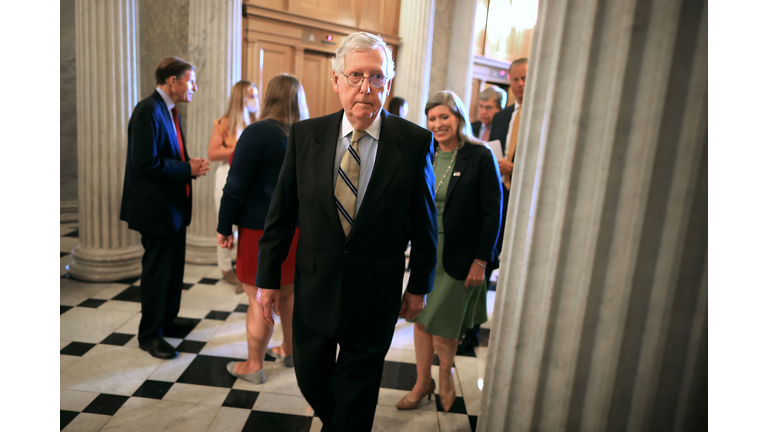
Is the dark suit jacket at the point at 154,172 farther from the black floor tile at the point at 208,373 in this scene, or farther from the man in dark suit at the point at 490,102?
the man in dark suit at the point at 490,102

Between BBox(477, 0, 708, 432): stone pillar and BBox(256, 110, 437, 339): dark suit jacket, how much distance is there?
0.38m

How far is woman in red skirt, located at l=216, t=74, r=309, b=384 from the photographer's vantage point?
2221 millimetres

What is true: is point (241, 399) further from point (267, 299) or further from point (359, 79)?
point (359, 79)

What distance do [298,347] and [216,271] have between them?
119 inches

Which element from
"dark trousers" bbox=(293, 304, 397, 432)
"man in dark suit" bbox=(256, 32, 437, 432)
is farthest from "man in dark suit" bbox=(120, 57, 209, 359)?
"dark trousers" bbox=(293, 304, 397, 432)

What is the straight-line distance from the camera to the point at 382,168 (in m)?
1.40

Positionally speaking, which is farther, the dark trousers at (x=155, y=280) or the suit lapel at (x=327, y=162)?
the dark trousers at (x=155, y=280)

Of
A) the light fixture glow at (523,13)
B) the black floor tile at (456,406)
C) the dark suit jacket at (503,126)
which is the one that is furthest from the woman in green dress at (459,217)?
the light fixture glow at (523,13)

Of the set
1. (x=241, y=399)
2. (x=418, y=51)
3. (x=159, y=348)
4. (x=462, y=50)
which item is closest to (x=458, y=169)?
(x=241, y=399)

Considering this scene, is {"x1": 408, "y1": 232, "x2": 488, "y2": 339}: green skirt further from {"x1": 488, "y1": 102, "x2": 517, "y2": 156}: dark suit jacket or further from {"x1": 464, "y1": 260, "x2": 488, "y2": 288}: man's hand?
{"x1": 488, "y1": 102, "x2": 517, "y2": 156}: dark suit jacket

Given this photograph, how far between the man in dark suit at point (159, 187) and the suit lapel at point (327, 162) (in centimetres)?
144

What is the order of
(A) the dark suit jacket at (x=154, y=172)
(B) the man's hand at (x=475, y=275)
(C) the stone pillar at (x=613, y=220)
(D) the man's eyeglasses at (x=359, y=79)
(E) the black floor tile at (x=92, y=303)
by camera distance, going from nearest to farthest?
1. (C) the stone pillar at (x=613, y=220)
2. (D) the man's eyeglasses at (x=359, y=79)
3. (B) the man's hand at (x=475, y=275)
4. (A) the dark suit jacket at (x=154, y=172)
5. (E) the black floor tile at (x=92, y=303)

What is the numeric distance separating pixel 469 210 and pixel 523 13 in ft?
22.2

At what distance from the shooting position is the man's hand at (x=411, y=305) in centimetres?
158
